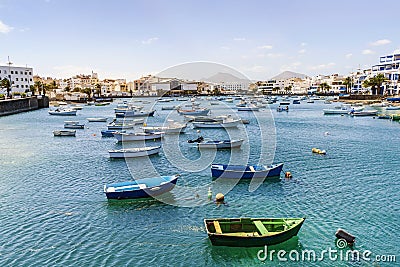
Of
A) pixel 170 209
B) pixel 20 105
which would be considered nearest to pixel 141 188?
pixel 170 209

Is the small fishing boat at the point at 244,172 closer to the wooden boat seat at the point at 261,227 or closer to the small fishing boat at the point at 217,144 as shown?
the wooden boat seat at the point at 261,227

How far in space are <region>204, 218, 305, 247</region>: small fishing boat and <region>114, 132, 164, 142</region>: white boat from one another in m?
25.7

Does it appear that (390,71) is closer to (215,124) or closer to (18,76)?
(215,124)

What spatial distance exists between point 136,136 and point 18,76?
9500cm

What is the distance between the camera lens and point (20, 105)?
7988 cm

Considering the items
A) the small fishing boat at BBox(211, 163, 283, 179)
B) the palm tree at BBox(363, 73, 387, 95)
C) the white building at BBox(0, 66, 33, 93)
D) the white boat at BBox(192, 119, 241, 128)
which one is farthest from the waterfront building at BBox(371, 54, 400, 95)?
the white building at BBox(0, 66, 33, 93)

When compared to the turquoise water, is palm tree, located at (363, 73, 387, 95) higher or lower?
higher

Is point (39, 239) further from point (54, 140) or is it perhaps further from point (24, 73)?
point (24, 73)

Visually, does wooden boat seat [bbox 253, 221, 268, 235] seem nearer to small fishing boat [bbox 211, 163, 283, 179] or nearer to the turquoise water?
the turquoise water

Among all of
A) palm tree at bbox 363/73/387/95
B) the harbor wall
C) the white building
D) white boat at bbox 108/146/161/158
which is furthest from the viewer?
the white building

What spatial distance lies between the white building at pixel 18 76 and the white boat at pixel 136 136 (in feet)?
294

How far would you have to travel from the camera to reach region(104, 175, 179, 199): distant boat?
62.0ft
